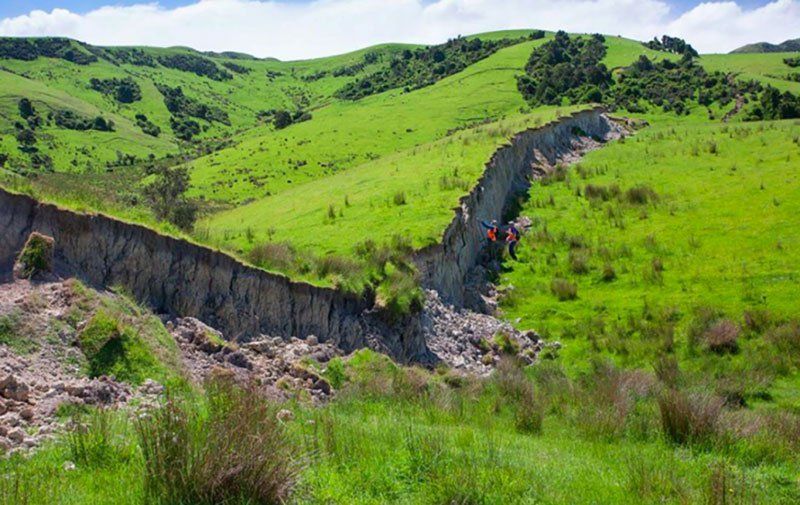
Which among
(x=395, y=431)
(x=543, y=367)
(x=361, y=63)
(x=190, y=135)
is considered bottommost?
(x=543, y=367)

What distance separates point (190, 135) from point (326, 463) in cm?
12254

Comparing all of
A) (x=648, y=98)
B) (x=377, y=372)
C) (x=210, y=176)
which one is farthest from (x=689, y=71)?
(x=377, y=372)

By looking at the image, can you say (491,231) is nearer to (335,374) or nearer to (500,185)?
(500,185)

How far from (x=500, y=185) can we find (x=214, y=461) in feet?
91.9

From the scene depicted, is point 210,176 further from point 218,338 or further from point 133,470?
point 133,470

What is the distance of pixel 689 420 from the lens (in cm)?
1001

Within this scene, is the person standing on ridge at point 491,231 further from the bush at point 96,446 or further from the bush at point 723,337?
the bush at point 96,446

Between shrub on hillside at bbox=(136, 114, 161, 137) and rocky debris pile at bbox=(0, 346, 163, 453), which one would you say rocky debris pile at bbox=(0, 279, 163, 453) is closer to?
rocky debris pile at bbox=(0, 346, 163, 453)

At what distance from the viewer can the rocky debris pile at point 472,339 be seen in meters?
18.7

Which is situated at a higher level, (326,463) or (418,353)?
(326,463)

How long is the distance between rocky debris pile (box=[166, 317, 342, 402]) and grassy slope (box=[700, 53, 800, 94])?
6675 centimetres

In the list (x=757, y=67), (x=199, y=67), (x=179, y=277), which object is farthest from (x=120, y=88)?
(x=179, y=277)

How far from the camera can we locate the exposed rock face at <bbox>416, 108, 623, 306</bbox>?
21953mm

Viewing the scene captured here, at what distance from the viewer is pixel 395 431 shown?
889 cm
